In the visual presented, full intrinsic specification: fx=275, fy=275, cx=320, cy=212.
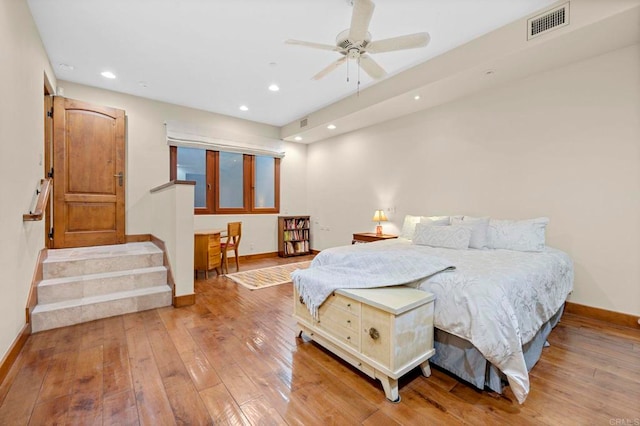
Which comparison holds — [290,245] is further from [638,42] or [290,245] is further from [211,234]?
[638,42]

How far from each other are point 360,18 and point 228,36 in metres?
1.63

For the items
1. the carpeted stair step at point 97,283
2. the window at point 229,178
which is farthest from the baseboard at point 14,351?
the window at point 229,178

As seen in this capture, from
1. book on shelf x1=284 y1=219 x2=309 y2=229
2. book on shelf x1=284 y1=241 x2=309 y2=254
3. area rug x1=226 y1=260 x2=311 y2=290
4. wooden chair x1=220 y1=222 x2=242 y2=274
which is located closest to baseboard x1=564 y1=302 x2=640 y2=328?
area rug x1=226 y1=260 x2=311 y2=290

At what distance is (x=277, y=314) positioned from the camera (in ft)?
9.92

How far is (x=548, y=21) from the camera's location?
2.54m

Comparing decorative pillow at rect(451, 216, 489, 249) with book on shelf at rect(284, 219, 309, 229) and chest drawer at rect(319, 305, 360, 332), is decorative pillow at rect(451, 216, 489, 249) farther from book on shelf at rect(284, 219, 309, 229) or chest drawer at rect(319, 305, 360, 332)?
book on shelf at rect(284, 219, 309, 229)

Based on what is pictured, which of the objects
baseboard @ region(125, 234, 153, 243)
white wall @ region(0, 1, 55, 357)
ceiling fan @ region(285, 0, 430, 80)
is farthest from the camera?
baseboard @ region(125, 234, 153, 243)

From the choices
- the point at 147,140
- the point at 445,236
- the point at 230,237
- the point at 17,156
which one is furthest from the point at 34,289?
the point at 445,236

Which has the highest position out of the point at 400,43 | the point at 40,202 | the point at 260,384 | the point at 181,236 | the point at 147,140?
the point at 400,43

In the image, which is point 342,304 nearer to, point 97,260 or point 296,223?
point 97,260

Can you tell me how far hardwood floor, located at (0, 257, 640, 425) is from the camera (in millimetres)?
1553

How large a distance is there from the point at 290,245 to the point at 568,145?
16.2ft

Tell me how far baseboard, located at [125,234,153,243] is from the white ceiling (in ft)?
7.66

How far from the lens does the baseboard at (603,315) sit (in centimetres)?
270
